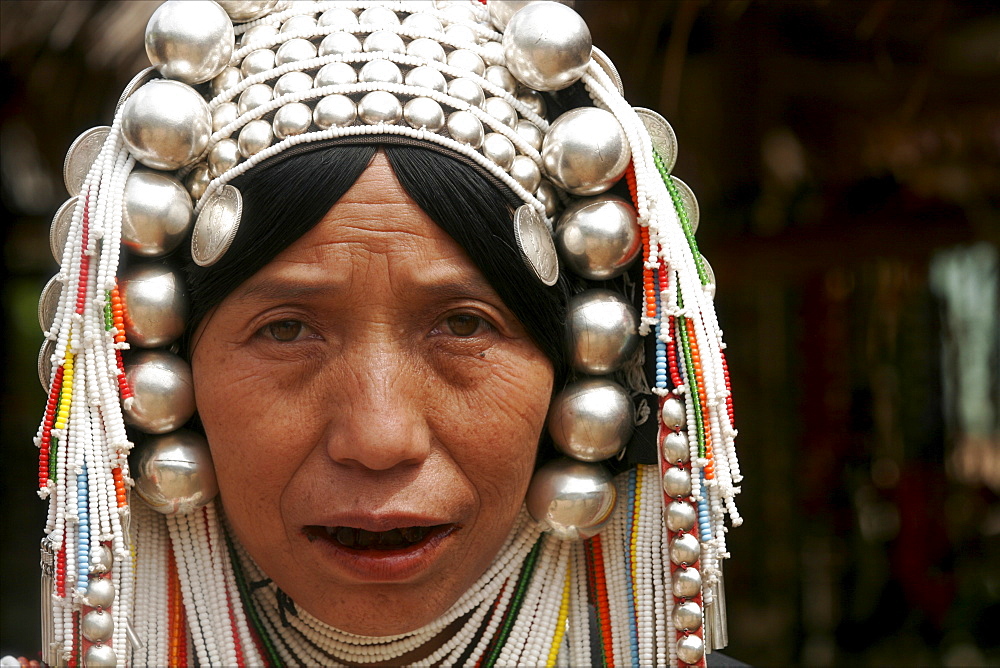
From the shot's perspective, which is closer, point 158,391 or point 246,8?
point 158,391

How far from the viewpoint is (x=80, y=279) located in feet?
4.87

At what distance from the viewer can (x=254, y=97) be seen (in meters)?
1.51

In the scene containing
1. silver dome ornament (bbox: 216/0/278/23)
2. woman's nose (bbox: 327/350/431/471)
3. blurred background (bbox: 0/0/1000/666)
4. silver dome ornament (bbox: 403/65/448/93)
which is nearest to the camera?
woman's nose (bbox: 327/350/431/471)

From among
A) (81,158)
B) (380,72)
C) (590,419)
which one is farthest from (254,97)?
(590,419)

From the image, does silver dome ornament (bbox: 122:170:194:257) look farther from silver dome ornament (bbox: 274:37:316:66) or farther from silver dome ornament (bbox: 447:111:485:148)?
silver dome ornament (bbox: 447:111:485:148)

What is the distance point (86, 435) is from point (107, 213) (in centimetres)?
31

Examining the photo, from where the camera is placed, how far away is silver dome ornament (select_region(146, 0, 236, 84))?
1511 millimetres

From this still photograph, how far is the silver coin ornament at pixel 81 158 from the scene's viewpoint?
5.22 ft

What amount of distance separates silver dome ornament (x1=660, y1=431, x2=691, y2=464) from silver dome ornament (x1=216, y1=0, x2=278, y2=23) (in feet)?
2.93

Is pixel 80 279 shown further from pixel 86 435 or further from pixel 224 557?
pixel 224 557

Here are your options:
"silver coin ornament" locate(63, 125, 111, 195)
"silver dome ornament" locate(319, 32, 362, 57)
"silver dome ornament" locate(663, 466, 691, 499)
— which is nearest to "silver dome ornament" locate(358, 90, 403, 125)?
"silver dome ornament" locate(319, 32, 362, 57)

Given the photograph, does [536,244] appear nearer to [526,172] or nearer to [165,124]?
[526,172]

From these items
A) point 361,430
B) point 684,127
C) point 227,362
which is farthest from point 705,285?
point 684,127

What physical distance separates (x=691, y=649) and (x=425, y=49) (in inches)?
37.9
